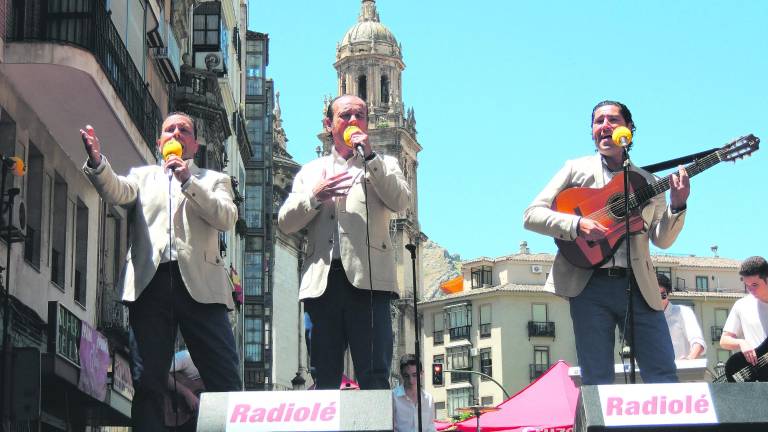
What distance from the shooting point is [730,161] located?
9.84 metres

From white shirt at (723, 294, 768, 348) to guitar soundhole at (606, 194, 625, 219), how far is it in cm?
216

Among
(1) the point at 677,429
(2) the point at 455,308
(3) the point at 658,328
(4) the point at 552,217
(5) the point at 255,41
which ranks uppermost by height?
(5) the point at 255,41

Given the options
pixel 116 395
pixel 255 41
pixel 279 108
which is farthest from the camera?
pixel 279 108

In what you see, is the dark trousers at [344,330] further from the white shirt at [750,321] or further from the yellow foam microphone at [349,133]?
the white shirt at [750,321]

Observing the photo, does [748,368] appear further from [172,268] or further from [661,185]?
[172,268]

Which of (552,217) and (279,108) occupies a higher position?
(279,108)

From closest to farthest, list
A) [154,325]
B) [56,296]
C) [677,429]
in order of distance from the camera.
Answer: [677,429]
[154,325]
[56,296]

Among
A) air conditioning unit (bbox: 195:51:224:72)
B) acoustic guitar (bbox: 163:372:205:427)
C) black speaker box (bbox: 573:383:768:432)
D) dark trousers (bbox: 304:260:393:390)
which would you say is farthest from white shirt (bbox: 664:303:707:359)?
air conditioning unit (bbox: 195:51:224:72)

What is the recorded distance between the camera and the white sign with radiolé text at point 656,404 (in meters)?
7.84

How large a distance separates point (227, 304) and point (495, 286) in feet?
267

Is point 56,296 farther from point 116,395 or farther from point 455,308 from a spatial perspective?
point 455,308

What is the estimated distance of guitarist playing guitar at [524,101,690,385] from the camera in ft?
30.9

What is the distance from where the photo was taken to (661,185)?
9648 mm

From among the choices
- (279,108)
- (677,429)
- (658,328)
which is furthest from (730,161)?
(279,108)
